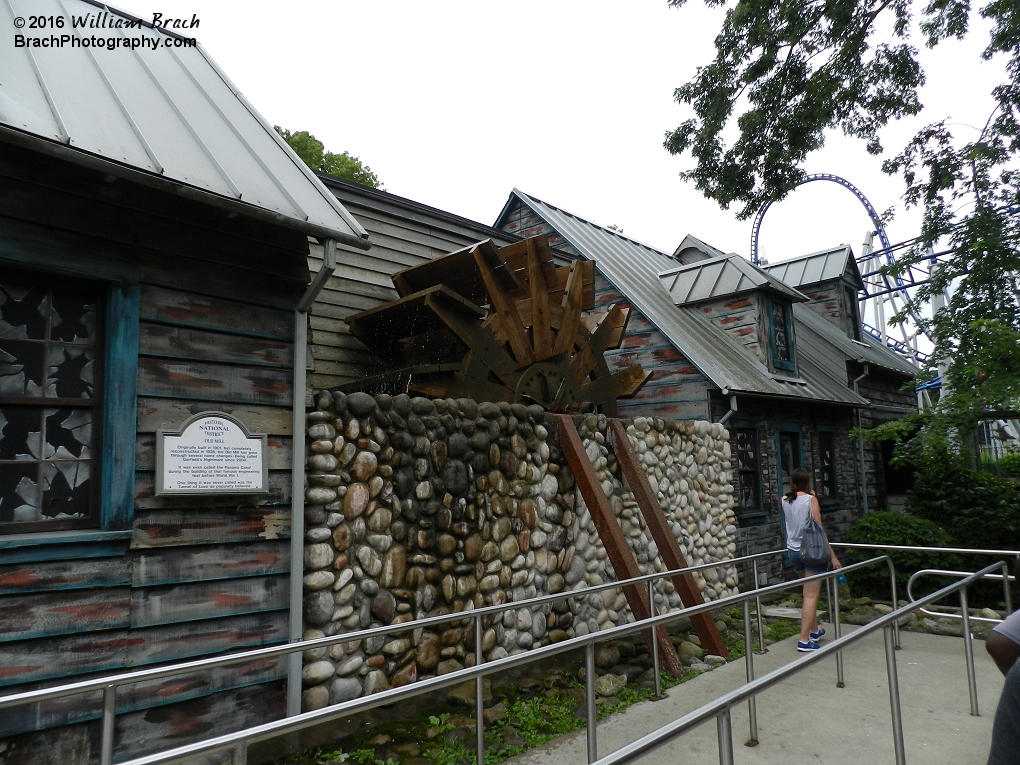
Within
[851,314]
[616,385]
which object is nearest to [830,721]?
[616,385]

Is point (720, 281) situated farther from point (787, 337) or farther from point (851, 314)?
point (851, 314)

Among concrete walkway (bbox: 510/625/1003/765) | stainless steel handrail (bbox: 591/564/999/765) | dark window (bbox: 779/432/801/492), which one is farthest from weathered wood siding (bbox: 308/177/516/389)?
dark window (bbox: 779/432/801/492)

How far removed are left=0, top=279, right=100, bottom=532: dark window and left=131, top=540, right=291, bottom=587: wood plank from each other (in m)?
0.35

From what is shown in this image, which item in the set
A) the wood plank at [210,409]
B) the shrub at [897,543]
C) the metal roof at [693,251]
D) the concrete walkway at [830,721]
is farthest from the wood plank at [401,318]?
the metal roof at [693,251]

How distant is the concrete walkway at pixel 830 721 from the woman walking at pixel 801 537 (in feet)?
1.31

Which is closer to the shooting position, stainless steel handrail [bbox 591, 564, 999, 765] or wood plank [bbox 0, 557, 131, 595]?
stainless steel handrail [bbox 591, 564, 999, 765]

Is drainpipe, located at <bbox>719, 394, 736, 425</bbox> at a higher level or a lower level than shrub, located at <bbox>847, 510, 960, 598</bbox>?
higher

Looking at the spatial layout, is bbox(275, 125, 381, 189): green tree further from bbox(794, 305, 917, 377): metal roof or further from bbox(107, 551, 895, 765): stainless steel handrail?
bbox(107, 551, 895, 765): stainless steel handrail

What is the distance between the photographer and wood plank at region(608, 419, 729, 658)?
6016 mm

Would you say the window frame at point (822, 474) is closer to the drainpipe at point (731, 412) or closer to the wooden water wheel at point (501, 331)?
the drainpipe at point (731, 412)

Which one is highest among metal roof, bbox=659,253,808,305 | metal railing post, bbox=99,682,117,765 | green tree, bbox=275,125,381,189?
green tree, bbox=275,125,381,189

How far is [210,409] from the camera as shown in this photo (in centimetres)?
399

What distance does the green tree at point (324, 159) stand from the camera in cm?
1997

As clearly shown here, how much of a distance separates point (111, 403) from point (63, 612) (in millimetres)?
1037
